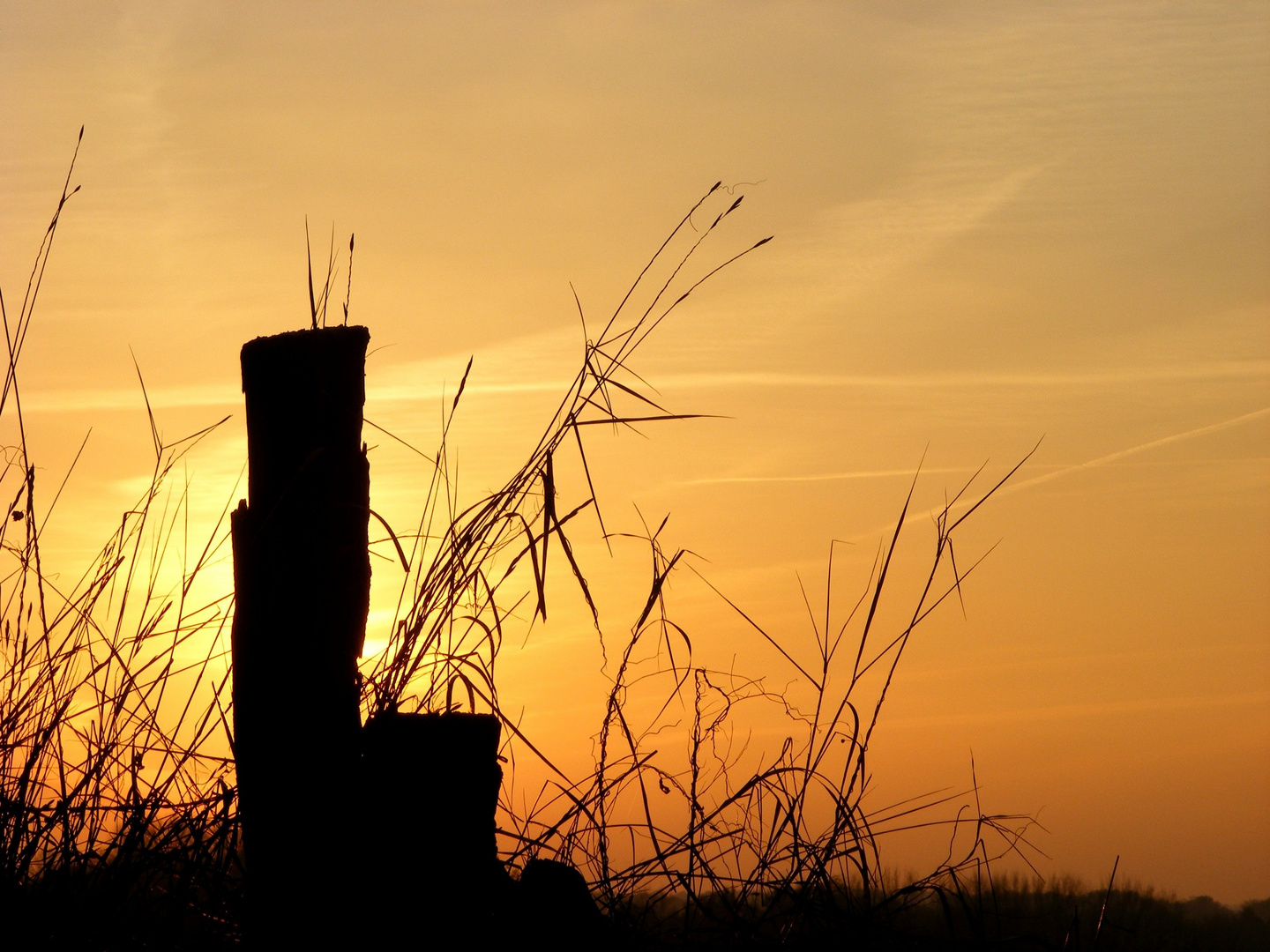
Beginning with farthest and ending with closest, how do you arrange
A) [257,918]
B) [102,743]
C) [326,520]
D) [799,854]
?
[102,743] < [799,854] < [326,520] < [257,918]

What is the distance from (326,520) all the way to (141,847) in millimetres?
718

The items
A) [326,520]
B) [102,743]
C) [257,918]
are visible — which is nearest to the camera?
[257,918]

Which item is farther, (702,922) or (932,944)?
(702,922)

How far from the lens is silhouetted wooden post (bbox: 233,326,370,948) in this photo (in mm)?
1896

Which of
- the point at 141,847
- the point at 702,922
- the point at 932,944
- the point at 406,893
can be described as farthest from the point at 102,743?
the point at 932,944

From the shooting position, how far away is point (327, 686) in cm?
198

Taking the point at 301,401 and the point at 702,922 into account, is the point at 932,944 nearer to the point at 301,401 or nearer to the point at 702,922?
the point at 702,922

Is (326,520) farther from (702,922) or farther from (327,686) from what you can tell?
(702,922)

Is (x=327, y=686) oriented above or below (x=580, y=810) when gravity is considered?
above

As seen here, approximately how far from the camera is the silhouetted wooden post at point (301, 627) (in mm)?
1896

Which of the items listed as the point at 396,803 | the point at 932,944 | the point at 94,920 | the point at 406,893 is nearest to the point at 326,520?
the point at 396,803

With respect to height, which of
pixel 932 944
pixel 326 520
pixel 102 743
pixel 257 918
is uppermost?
pixel 326 520

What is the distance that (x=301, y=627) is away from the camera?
1.99 m

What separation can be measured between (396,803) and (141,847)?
522mm
